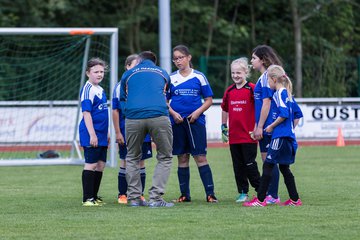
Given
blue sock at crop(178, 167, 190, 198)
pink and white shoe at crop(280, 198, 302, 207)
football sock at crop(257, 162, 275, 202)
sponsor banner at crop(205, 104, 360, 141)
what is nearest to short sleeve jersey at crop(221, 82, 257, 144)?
blue sock at crop(178, 167, 190, 198)

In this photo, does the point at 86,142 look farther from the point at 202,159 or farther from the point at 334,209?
the point at 334,209

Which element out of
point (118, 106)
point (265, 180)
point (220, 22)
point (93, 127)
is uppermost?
point (220, 22)

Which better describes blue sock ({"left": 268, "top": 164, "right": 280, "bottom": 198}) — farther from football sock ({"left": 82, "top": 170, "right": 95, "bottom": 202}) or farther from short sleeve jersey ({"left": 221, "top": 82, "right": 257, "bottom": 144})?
football sock ({"left": 82, "top": 170, "right": 95, "bottom": 202})

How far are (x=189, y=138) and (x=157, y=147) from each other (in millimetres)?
889

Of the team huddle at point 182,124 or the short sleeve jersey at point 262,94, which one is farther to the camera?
the short sleeve jersey at point 262,94

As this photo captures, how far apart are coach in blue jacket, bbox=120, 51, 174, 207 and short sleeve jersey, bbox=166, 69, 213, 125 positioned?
0.68 meters

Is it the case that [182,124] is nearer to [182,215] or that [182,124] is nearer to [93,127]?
[93,127]

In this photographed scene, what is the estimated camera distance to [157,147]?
1030 cm

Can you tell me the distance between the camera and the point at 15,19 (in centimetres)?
3312

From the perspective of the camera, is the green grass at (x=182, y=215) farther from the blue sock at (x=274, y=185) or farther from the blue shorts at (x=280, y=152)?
the blue shorts at (x=280, y=152)

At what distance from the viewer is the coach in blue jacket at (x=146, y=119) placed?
10.1 m

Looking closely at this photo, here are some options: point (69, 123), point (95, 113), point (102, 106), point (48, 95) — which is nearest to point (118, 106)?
point (102, 106)

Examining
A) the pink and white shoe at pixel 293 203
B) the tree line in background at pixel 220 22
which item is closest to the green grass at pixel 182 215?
the pink and white shoe at pixel 293 203

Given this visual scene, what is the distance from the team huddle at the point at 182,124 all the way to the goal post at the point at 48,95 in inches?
229
